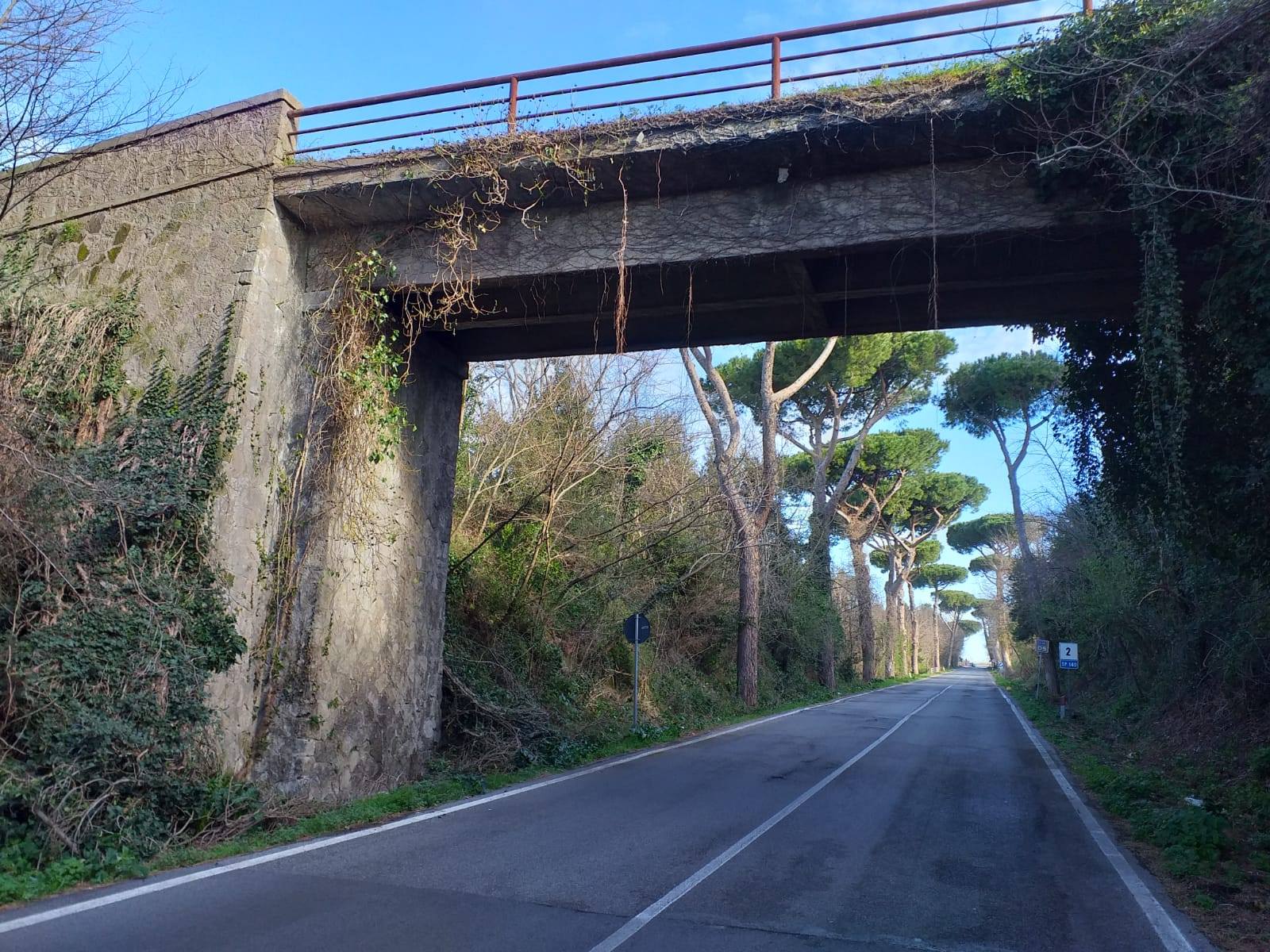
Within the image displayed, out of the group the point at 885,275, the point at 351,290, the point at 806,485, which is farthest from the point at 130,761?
the point at 806,485

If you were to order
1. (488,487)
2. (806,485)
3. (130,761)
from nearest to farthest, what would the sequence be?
(130,761) < (488,487) < (806,485)

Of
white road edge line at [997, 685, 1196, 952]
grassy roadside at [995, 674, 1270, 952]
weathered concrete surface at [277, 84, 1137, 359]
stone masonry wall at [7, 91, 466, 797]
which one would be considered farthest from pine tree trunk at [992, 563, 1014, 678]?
stone masonry wall at [7, 91, 466, 797]

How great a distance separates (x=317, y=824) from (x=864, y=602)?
130 feet

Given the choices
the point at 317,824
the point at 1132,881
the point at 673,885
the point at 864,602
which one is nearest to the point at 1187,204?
the point at 1132,881

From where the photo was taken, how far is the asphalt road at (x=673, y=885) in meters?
4.89

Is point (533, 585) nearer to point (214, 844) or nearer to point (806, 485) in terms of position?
point (214, 844)

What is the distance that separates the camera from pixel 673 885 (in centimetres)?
610

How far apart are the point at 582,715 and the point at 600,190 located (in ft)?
31.9

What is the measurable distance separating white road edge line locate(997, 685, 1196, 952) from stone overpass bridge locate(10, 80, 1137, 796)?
528 cm

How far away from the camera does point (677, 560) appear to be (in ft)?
72.8

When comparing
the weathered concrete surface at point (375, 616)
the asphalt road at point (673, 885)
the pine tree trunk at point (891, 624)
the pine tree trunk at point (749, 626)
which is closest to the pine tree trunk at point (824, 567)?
the pine tree trunk at point (749, 626)

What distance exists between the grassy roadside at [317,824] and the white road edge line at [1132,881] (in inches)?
239

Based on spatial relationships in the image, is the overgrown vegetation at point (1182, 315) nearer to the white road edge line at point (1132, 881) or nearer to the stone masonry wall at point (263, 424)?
the white road edge line at point (1132, 881)

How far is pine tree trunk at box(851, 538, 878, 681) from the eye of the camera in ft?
144
